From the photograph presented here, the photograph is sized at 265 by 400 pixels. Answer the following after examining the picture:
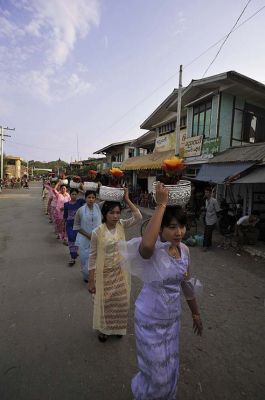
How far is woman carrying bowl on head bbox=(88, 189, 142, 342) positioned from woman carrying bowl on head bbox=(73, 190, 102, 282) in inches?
55.8

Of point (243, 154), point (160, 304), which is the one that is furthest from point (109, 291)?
point (243, 154)

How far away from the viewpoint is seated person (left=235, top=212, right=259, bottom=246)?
809 centimetres

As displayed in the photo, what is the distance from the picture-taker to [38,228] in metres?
10.6

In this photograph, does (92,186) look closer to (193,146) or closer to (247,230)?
(247,230)

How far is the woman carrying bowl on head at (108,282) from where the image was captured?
10.2 feet

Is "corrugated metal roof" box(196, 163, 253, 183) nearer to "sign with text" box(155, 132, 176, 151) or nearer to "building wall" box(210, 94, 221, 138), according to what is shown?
"building wall" box(210, 94, 221, 138)

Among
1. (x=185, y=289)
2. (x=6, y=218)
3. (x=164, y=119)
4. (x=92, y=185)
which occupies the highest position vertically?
(x=164, y=119)

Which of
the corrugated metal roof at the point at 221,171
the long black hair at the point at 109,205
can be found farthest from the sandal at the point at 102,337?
the corrugated metal roof at the point at 221,171

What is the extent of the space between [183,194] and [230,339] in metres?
2.39

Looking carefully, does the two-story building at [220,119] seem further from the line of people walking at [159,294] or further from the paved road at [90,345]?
the line of people walking at [159,294]

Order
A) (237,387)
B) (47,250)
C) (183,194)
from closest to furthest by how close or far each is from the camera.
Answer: (183,194) → (237,387) → (47,250)

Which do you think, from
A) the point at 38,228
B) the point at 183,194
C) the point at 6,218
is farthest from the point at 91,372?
the point at 6,218

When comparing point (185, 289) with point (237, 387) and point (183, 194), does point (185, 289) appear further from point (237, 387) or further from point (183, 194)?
point (237, 387)

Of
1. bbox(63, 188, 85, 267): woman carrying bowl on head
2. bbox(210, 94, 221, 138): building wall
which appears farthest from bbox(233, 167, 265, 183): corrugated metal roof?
bbox(63, 188, 85, 267): woman carrying bowl on head
